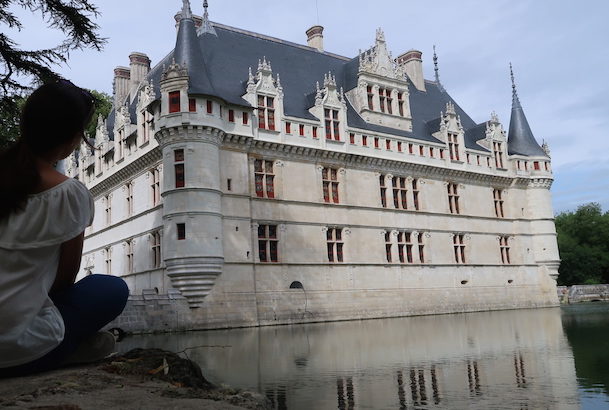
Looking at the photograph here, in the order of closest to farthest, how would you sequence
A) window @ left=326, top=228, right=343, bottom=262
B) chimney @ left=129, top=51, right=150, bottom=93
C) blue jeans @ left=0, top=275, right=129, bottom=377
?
blue jeans @ left=0, top=275, right=129, bottom=377 → window @ left=326, top=228, right=343, bottom=262 → chimney @ left=129, top=51, right=150, bottom=93

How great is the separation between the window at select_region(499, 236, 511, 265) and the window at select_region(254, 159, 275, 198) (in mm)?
A: 14970

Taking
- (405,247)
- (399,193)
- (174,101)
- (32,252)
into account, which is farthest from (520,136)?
(32,252)

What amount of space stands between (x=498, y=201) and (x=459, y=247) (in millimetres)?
4734

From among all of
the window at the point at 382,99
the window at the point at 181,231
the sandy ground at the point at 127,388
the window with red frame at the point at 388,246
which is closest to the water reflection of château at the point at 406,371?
the sandy ground at the point at 127,388

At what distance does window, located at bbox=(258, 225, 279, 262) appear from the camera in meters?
22.9

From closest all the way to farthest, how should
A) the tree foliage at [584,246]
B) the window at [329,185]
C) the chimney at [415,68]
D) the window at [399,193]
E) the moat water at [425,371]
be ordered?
1. the moat water at [425,371]
2. the window at [329,185]
3. the window at [399,193]
4. the chimney at [415,68]
5. the tree foliage at [584,246]

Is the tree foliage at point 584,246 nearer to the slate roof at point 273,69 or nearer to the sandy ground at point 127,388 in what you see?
the slate roof at point 273,69

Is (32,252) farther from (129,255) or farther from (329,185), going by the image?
(129,255)

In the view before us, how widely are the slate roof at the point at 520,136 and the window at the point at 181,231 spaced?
835 inches

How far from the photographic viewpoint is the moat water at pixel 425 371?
20.7 ft

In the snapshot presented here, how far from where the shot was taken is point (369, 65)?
2864 centimetres

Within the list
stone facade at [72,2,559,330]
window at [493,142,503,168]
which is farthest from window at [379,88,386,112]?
window at [493,142,503,168]

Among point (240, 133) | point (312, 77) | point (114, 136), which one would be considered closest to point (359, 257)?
point (240, 133)

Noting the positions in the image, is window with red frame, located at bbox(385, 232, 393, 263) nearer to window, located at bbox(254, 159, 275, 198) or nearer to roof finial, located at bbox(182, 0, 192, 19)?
window, located at bbox(254, 159, 275, 198)
